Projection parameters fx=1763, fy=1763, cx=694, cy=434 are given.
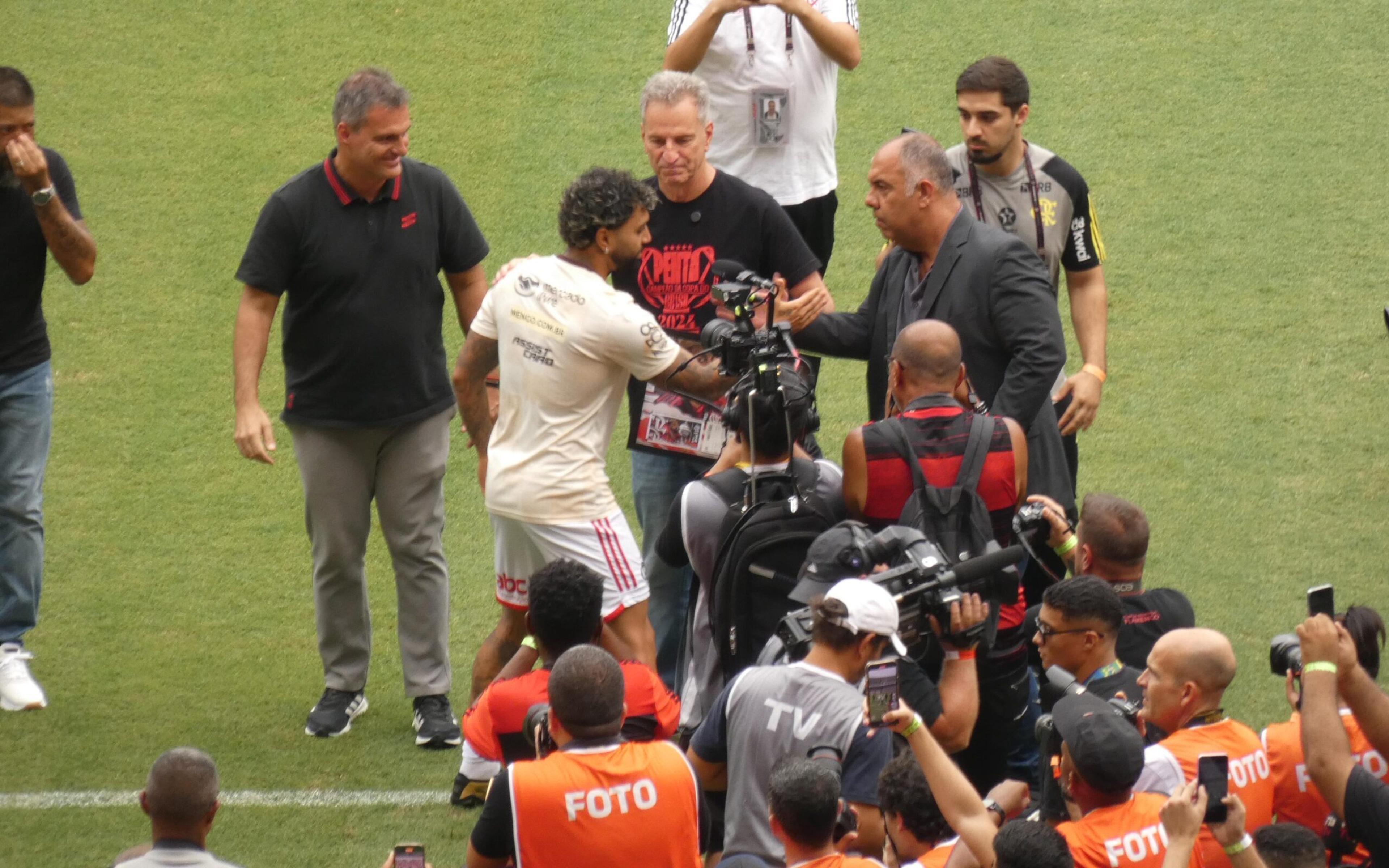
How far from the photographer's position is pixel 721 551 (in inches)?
185

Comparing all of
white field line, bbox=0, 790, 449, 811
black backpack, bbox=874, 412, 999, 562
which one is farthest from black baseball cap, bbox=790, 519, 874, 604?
white field line, bbox=0, 790, 449, 811

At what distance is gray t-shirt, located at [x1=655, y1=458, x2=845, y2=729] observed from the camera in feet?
15.8

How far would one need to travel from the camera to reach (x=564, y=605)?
435cm

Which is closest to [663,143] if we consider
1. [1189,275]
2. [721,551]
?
[721,551]

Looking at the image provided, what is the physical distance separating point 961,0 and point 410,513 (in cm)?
611

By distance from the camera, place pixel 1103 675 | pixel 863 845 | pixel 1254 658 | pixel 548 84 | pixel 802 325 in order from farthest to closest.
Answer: pixel 548 84
pixel 1254 658
pixel 802 325
pixel 1103 675
pixel 863 845

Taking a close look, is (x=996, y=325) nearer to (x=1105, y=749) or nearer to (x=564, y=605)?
(x=564, y=605)

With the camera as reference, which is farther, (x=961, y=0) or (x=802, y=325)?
(x=961, y=0)

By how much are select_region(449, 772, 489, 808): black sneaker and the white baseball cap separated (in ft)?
6.10

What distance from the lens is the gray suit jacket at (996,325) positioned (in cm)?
539

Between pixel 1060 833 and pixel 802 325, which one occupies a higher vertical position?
pixel 802 325

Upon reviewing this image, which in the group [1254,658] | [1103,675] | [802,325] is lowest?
[1254,658]

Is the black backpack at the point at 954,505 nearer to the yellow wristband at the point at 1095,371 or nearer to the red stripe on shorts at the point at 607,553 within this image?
the red stripe on shorts at the point at 607,553

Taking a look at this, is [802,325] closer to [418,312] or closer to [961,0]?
[418,312]
